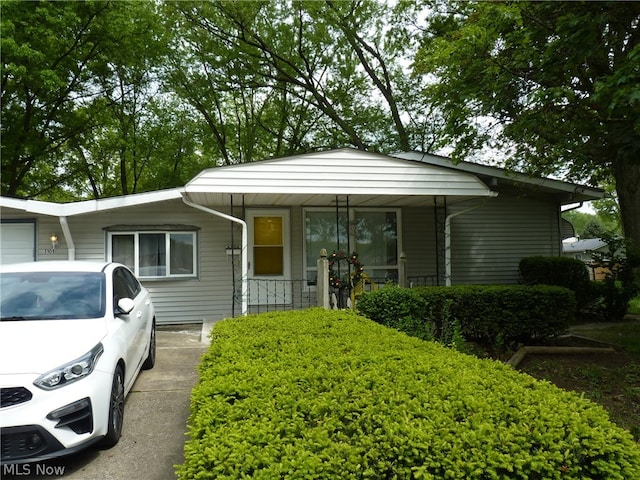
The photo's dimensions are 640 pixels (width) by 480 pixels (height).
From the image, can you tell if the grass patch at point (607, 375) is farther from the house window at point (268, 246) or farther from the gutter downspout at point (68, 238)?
the gutter downspout at point (68, 238)

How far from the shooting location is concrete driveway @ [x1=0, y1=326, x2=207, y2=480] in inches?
115

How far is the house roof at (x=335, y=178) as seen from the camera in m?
7.32

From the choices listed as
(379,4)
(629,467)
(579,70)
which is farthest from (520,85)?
(379,4)

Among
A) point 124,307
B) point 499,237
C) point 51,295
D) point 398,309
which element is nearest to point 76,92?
point 51,295

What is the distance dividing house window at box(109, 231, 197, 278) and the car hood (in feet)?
18.9

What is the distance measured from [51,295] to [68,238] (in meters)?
5.25

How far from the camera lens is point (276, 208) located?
9836 millimetres

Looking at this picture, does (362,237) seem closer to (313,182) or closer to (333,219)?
(333,219)

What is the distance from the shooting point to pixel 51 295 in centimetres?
396

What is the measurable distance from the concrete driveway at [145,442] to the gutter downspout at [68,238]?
14.2ft

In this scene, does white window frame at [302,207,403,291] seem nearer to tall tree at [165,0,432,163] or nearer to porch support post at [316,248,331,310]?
porch support post at [316,248,331,310]

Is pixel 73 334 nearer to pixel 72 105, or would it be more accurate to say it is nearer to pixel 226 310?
pixel 226 310

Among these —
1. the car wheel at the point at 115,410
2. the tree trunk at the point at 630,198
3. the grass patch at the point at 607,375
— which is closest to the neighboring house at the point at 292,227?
the tree trunk at the point at 630,198

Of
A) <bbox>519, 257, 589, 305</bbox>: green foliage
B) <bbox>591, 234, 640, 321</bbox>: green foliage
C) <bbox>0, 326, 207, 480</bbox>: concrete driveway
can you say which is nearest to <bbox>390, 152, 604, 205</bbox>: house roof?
<bbox>591, 234, 640, 321</bbox>: green foliage
